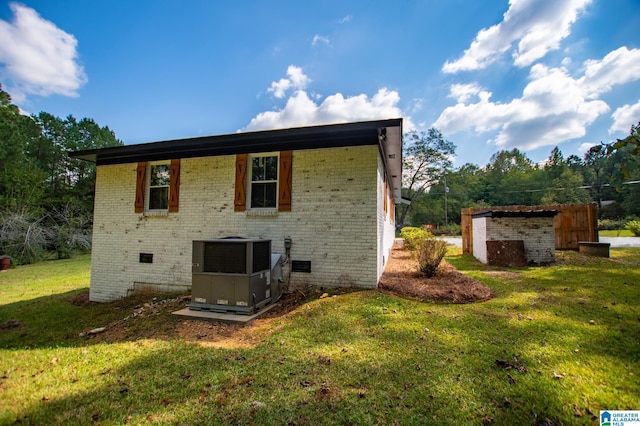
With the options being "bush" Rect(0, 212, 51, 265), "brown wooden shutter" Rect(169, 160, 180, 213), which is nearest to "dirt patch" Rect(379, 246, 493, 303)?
"brown wooden shutter" Rect(169, 160, 180, 213)

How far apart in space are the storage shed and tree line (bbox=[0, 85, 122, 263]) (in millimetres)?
15486

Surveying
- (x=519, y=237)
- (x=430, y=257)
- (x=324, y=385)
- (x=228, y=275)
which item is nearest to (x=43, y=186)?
(x=228, y=275)

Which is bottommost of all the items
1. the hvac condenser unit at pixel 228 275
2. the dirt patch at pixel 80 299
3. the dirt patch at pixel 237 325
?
the dirt patch at pixel 80 299

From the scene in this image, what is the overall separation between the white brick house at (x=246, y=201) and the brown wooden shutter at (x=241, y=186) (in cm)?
3

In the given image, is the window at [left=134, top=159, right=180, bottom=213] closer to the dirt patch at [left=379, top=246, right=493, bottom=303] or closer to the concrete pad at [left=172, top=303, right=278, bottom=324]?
the concrete pad at [left=172, top=303, right=278, bottom=324]

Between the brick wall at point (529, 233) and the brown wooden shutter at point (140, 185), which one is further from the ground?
the brown wooden shutter at point (140, 185)

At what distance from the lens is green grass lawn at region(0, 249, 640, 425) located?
2203mm

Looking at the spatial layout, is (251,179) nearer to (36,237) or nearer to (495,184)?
(36,237)

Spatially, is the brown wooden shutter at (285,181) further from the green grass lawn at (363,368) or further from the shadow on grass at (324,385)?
the shadow on grass at (324,385)

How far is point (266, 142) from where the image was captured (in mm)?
6551

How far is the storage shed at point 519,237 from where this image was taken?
8828 mm

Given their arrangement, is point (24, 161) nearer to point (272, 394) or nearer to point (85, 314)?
point (85, 314)

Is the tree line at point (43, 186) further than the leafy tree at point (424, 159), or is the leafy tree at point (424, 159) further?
the leafy tree at point (424, 159)

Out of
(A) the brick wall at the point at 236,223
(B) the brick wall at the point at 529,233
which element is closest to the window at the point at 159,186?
(A) the brick wall at the point at 236,223
